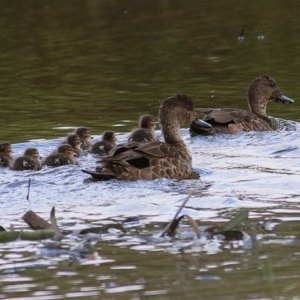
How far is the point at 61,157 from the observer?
11.4 metres

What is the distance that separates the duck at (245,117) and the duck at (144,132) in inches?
17.6

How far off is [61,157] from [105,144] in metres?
0.83

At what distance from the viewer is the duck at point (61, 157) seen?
447 inches

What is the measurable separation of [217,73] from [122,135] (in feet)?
15.3

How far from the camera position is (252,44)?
20266 millimetres

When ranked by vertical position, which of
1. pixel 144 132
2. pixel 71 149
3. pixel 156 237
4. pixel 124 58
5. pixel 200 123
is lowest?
pixel 156 237

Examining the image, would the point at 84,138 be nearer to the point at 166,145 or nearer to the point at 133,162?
the point at 166,145

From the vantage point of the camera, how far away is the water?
7086 mm

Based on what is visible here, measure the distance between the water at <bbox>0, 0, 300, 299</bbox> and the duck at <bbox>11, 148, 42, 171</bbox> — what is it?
0.37ft

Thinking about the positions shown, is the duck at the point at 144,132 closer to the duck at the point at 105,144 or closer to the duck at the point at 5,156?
the duck at the point at 105,144

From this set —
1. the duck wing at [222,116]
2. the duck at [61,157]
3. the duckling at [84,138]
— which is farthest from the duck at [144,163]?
the duck wing at [222,116]

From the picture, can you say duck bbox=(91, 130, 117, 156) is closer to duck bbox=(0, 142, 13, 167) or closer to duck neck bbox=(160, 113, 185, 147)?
duck neck bbox=(160, 113, 185, 147)

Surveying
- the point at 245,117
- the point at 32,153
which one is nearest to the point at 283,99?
the point at 245,117

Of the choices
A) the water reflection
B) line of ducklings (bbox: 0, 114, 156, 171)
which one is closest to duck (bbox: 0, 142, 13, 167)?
line of ducklings (bbox: 0, 114, 156, 171)
